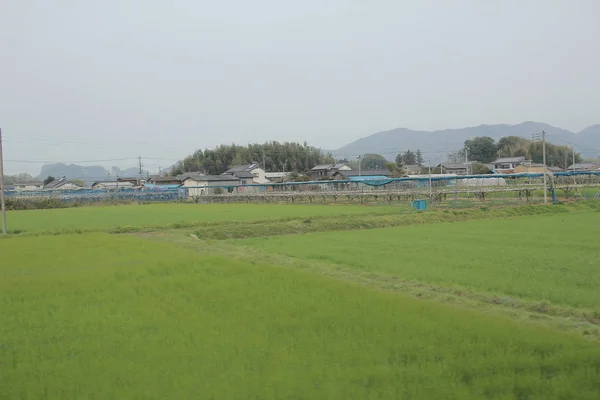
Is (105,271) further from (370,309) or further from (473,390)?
(473,390)

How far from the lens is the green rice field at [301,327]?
16.8ft

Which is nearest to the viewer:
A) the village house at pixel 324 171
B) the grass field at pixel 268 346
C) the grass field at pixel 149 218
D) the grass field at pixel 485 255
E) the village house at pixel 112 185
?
the grass field at pixel 268 346

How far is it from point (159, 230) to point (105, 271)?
1249cm

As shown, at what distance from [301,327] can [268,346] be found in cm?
91

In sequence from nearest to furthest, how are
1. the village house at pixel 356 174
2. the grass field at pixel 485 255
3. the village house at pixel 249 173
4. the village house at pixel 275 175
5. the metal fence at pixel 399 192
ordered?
the grass field at pixel 485 255 < the metal fence at pixel 399 192 < the village house at pixel 356 174 < the village house at pixel 249 173 < the village house at pixel 275 175

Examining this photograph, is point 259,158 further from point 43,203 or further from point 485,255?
point 485,255

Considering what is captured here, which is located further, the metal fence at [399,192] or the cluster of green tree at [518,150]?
the cluster of green tree at [518,150]

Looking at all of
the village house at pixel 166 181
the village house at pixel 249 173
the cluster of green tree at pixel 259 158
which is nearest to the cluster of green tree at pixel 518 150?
the cluster of green tree at pixel 259 158

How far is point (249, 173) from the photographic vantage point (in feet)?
268

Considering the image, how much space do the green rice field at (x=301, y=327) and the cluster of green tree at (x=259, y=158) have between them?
260ft

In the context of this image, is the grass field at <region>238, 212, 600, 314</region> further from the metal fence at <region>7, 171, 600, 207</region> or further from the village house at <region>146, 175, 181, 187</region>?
the village house at <region>146, 175, 181, 187</region>

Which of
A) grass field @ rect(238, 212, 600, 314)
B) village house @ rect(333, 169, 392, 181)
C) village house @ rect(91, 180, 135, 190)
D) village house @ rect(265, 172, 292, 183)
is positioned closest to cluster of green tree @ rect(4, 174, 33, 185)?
village house @ rect(91, 180, 135, 190)

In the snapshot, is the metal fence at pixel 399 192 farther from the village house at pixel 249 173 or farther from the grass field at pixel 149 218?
the village house at pixel 249 173

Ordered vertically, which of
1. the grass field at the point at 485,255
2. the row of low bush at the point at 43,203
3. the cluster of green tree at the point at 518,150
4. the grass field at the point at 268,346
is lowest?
the grass field at the point at 485,255
